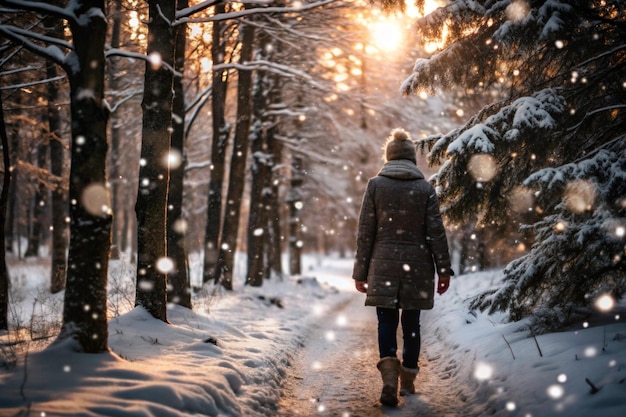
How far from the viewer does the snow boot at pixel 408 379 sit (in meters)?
4.43

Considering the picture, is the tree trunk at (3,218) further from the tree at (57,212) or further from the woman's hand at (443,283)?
the tree at (57,212)

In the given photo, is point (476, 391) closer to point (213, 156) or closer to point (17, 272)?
point (213, 156)

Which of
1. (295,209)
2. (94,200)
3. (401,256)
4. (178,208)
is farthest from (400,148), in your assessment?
(295,209)

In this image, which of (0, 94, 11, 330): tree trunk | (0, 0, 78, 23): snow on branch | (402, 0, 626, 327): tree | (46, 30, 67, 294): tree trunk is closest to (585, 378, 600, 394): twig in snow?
(402, 0, 626, 327): tree

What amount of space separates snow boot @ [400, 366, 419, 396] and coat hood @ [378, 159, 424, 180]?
2.00 metres

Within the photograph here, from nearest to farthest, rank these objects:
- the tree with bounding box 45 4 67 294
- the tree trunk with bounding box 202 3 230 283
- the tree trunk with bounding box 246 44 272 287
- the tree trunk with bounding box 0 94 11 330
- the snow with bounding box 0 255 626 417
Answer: the snow with bounding box 0 255 626 417
the tree trunk with bounding box 0 94 11 330
the tree trunk with bounding box 202 3 230 283
the tree with bounding box 45 4 67 294
the tree trunk with bounding box 246 44 272 287

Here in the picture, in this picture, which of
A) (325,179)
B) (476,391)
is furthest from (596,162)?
(325,179)

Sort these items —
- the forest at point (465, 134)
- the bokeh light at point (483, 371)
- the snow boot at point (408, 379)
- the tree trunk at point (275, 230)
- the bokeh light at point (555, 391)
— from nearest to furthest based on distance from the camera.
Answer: the bokeh light at point (555, 391), the forest at point (465, 134), the bokeh light at point (483, 371), the snow boot at point (408, 379), the tree trunk at point (275, 230)

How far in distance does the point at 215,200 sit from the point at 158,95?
5635mm

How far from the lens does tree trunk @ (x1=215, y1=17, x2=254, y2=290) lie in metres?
10.6

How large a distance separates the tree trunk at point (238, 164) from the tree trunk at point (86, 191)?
683 cm

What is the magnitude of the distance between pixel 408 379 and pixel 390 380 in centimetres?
41

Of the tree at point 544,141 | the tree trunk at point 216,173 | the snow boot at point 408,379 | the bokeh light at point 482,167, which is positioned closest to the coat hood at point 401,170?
the tree at point 544,141

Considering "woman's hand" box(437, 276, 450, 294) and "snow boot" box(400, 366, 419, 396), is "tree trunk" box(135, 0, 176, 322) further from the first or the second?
"woman's hand" box(437, 276, 450, 294)
